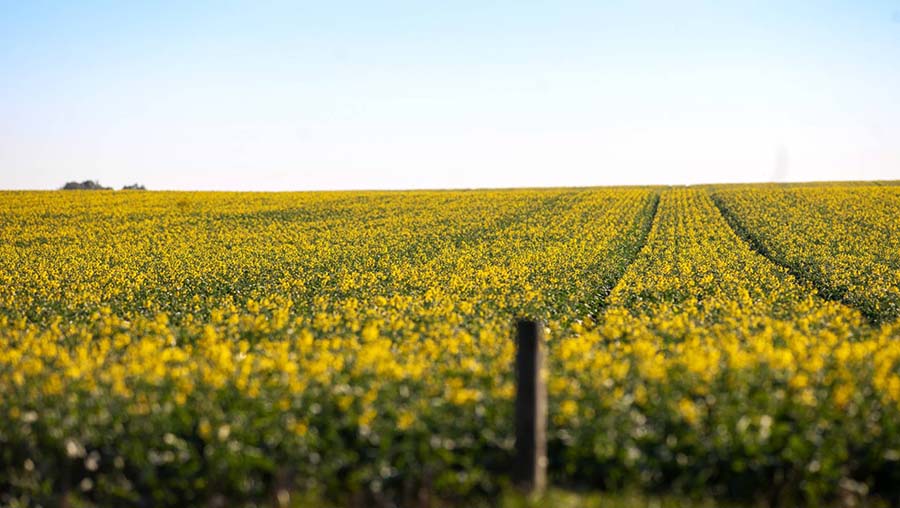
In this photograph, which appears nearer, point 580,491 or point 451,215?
point 580,491

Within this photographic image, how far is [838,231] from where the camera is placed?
3228 cm

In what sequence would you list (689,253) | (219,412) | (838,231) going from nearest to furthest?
1. (219,412)
2. (689,253)
3. (838,231)

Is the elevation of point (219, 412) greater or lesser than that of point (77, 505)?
greater

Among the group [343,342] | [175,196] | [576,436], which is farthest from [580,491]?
[175,196]

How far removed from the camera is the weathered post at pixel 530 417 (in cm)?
617

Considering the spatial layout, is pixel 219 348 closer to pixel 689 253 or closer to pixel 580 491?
pixel 580 491

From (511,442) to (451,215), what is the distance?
36.8m

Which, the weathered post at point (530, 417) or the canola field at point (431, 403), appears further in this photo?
the canola field at point (431, 403)

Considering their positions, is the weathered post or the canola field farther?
the canola field

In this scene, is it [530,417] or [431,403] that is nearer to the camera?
[530,417]

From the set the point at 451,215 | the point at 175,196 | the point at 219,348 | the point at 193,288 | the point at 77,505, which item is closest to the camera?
the point at 77,505

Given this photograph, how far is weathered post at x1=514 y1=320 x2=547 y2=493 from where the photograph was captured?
6.17 metres

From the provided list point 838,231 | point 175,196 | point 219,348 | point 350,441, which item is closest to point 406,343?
point 219,348

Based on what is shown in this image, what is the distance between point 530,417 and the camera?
619 centimetres
